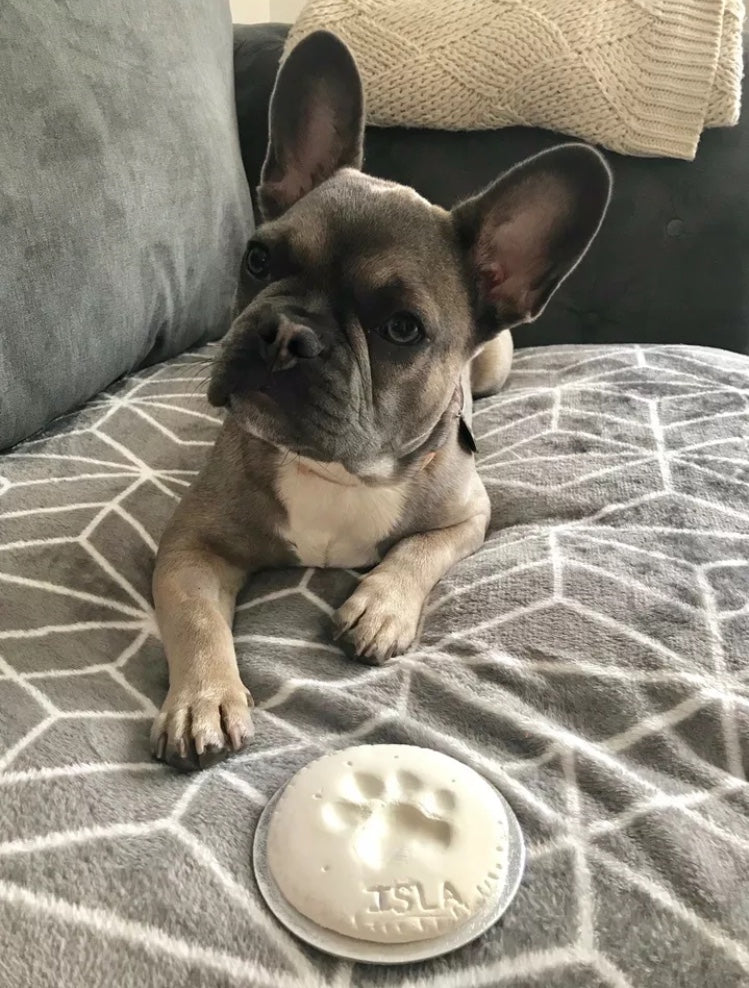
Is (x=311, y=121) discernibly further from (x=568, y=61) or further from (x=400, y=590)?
(x=568, y=61)

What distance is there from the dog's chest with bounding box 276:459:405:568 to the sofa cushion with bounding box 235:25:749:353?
1142mm

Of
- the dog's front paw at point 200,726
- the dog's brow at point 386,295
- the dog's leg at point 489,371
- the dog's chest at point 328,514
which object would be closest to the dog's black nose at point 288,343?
the dog's brow at point 386,295

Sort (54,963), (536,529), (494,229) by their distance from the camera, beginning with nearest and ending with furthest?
(54,963), (494,229), (536,529)

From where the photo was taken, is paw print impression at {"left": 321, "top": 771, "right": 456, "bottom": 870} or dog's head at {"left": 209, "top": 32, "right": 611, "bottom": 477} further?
dog's head at {"left": 209, "top": 32, "right": 611, "bottom": 477}

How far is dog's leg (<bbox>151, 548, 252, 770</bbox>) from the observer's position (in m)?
0.95

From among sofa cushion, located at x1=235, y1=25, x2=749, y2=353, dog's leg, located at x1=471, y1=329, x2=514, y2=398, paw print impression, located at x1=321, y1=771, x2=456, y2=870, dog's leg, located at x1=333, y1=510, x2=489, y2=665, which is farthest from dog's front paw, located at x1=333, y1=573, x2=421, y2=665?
sofa cushion, located at x1=235, y1=25, x2=749, y2=353

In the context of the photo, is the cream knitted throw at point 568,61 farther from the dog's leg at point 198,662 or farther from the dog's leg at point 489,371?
the dog's leg at point 198,662

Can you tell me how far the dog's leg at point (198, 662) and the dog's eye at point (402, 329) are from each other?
417mm

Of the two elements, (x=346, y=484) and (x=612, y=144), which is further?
(x=612, y=144)

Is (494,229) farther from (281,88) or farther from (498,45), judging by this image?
(498,45)

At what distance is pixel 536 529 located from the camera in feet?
4.80

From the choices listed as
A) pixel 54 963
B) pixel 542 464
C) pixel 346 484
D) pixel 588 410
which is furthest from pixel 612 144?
pixel 54 963

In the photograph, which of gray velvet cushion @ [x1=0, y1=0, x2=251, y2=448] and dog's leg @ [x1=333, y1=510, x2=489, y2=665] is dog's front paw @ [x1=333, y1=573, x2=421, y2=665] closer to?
dog's leg @ [x1=333, y1=510, x2=489, y2=665]

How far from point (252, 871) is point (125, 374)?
4.21 feet
